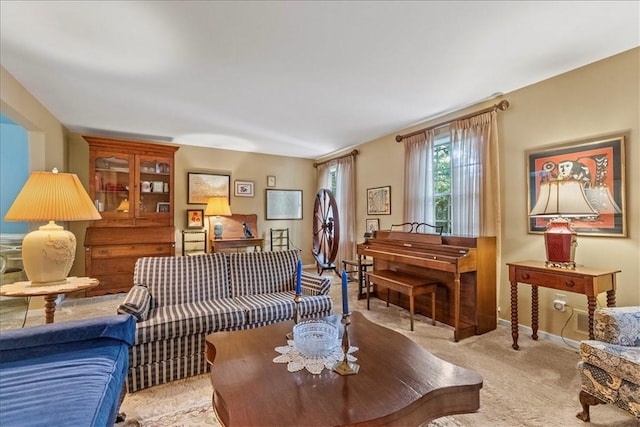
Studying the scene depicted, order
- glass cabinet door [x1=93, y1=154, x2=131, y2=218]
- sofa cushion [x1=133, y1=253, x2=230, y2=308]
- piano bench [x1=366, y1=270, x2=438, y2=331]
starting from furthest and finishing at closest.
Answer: glass cabinet door [x1=93, y1=154, x2=131, y2=218]
piano bench [x1=366, y1=270, x2=438, y2=331]
sofa cushion [x1=133, y1=253, x2=230, y2=308]

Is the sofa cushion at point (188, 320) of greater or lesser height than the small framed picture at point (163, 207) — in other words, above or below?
below

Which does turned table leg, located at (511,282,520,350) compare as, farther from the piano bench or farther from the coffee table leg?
the coffee table leg

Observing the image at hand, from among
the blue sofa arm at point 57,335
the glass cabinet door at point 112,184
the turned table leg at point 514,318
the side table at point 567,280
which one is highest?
the glass cabinet door at point 112,184

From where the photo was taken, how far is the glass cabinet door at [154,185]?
467cm

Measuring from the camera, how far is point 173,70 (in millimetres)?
2637

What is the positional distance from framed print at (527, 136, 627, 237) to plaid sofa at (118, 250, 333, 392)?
7.47 feet

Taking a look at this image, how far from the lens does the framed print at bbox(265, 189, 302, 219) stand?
19.8 feet

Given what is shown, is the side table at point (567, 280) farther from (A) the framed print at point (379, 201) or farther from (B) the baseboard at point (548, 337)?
(A) the framed print at point (379, 201)

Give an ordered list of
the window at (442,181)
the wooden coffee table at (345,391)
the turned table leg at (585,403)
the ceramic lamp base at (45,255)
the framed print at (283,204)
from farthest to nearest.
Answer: the framed print at (283,204), the window at (442,181), the ceramic lamp base at (45,255), the turned table leg at (585,403), the wooden coffee table at (345,391)

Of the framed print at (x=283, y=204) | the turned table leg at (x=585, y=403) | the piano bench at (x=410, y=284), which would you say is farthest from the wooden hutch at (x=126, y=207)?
the turned table leg at (x=585, y=403)

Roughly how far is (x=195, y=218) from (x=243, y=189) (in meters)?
1.02

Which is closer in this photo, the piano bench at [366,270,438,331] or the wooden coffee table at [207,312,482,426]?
the wooden coffee table at [207,312,482,426]

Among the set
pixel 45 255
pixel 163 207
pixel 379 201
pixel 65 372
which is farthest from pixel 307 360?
pixel 163 207

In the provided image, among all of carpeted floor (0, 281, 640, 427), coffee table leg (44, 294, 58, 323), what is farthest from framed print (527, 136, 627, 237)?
coffee table leg (44, 294, 58, 323)
